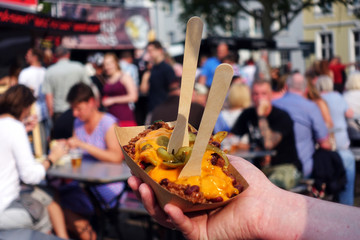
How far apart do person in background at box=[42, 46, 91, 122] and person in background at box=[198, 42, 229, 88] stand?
2.24 m

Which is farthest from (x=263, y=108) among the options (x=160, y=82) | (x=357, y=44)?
(x=357, y=44)

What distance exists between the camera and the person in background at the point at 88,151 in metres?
4.46

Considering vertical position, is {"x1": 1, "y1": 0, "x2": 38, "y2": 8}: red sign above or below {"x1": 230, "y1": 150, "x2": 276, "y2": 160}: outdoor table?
above

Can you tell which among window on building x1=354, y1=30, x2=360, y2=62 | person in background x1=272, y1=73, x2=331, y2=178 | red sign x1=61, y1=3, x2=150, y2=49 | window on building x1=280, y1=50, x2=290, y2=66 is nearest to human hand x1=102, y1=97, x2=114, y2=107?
person in background x1=272, y1=73, x2=331, y2=178

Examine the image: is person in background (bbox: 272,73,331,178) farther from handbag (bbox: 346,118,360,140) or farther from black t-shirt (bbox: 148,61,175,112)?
black t-shirt (bbox: 148,61,175,112)

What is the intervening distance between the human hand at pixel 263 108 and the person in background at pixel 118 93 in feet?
8.79

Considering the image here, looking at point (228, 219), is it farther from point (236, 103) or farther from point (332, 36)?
point (332, 36)

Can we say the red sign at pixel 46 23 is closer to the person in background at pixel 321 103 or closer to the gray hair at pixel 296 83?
the gray hair at pixel 296 83

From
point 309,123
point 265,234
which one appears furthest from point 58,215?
point 265,234

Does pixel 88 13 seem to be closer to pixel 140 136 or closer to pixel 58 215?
pixel 58 215

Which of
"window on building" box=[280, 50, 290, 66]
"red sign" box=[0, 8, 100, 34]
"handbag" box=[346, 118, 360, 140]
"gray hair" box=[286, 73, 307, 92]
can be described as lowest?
"window on building" box=[280, 50, 290, 66]

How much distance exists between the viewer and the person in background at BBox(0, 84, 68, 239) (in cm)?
362

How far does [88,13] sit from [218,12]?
211 inches

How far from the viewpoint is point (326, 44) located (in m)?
32.9
